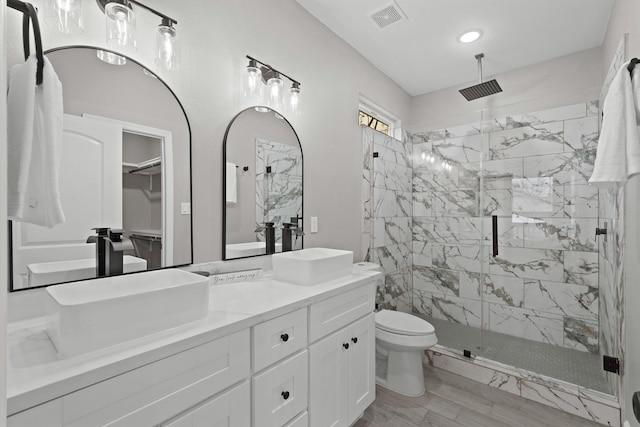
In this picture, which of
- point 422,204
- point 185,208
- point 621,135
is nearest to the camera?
point 621,135

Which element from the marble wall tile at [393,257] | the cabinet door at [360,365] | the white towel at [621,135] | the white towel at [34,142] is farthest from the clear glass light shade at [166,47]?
the marble wall tile at [393,257]

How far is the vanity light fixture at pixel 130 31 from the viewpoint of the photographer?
1.17 m

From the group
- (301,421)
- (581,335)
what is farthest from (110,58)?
(581,335)

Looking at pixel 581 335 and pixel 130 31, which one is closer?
pixel 130 31

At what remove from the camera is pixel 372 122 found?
300 cm

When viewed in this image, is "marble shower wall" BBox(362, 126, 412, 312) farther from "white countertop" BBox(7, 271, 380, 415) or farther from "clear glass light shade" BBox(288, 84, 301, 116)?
"white countertop" BBox(7, 271, 380, 415)

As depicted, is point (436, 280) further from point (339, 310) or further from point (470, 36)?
point (470, 36)

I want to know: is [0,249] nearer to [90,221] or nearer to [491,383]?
[90,221]

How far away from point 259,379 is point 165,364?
1.28 feet

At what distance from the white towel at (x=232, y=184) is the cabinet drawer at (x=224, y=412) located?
0.92 m

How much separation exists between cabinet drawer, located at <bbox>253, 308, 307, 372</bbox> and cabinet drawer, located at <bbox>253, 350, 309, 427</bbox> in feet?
0.14

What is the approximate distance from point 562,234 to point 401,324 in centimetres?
165

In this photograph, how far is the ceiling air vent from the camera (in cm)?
203

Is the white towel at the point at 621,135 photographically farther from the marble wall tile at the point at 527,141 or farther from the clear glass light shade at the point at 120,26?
the clear glass light shade at the point at 120,26
